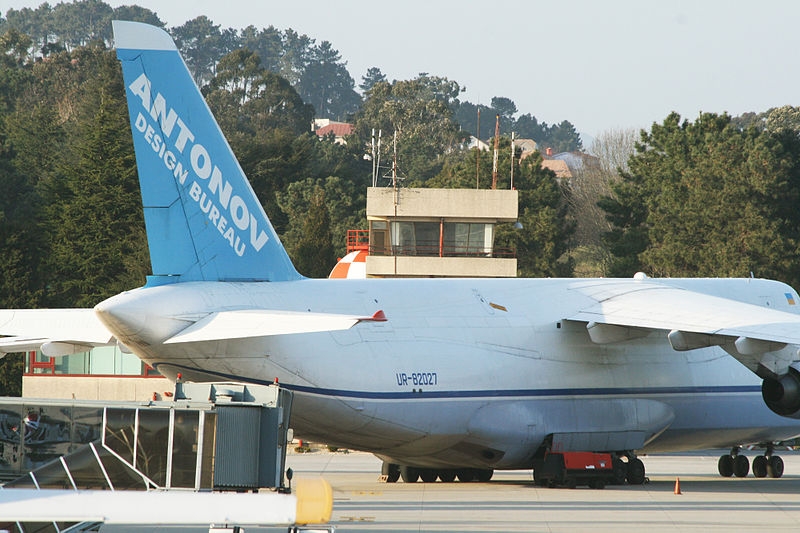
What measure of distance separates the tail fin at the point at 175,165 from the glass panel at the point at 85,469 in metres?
4.35

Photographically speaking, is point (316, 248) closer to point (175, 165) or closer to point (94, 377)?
point (94, 377)

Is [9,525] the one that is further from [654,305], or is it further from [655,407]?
[655,407]

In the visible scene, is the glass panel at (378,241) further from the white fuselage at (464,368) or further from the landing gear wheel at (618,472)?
the landing gear wheel at (618,472)

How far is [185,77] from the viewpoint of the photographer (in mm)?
17094

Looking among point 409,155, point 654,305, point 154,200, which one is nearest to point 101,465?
point 154,200

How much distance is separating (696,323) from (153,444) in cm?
914

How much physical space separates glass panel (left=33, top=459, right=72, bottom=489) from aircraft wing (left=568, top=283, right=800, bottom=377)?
986 centimetres

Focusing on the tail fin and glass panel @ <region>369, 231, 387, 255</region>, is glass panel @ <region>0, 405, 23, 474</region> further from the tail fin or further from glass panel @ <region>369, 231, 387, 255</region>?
glass panel @ <region>369, 231, 387, 255</region>

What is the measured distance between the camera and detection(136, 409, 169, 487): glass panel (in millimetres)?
13078

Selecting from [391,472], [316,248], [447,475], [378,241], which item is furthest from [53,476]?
[316,248]

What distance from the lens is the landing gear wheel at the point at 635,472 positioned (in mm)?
20125

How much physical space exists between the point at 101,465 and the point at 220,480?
1548 mm

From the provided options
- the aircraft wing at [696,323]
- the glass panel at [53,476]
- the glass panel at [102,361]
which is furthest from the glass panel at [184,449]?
the glass panel at [102,361]

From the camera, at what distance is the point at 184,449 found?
13273 millimetres
